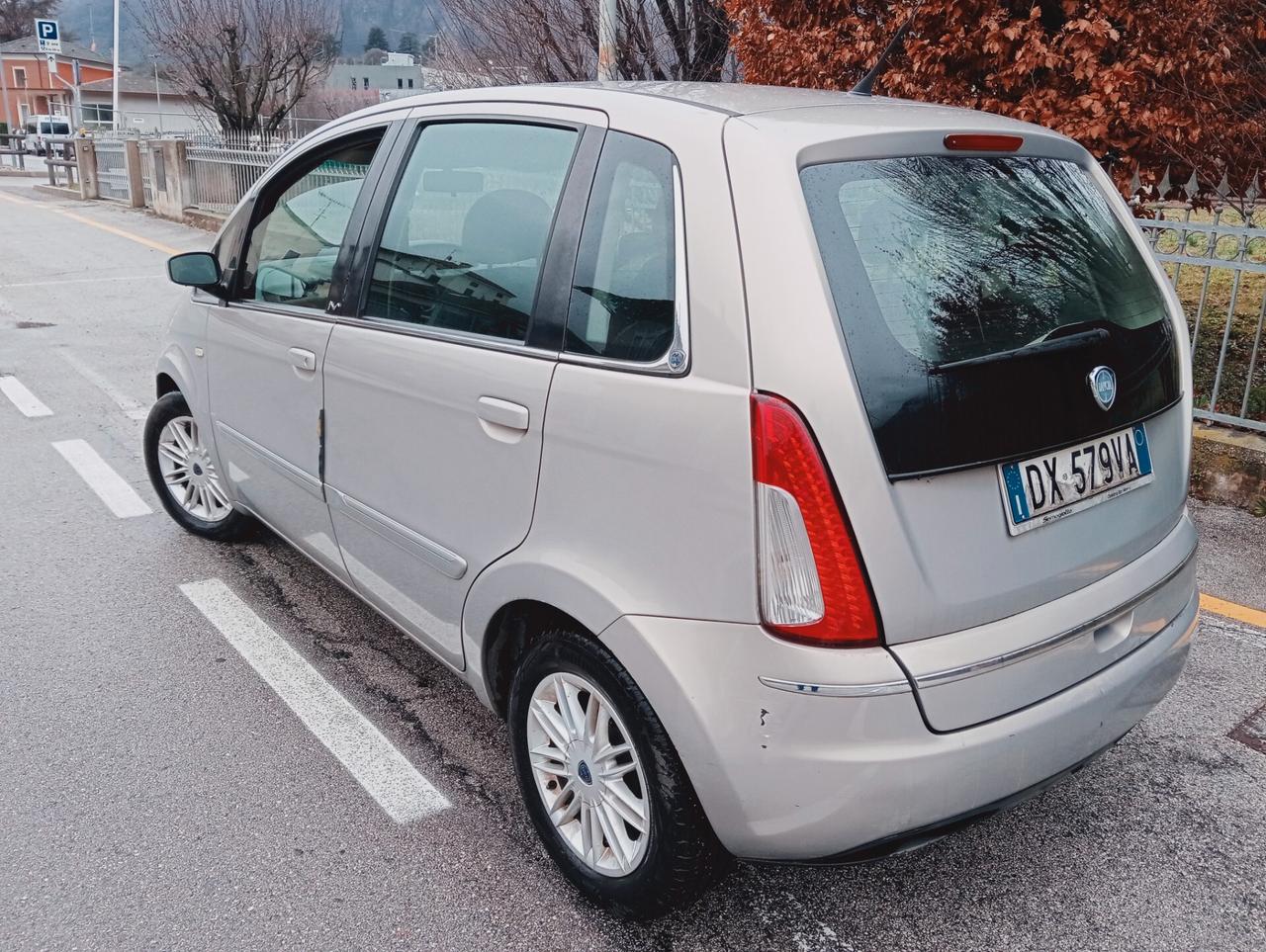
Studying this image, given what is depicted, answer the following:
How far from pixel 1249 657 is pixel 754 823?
2.47 metres

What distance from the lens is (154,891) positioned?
2512 mm

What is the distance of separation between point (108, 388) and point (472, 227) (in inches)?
226

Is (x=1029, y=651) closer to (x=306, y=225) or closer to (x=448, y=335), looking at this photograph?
(x=448, y=335)

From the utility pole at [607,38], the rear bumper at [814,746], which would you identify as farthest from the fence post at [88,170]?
the rear bumper at [814,746]

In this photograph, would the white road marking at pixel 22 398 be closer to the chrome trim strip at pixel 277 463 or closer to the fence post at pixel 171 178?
the chrome trim strip at pixel 277 463

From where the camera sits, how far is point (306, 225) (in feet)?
11.5

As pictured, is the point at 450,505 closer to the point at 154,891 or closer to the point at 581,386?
the point at 581,386

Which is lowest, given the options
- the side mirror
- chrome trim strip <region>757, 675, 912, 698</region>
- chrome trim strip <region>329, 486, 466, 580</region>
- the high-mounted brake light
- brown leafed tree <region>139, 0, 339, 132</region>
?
chrome trim strip <region>329, 486, 466, 580</region>

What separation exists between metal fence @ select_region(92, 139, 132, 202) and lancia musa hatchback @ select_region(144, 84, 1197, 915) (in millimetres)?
22590

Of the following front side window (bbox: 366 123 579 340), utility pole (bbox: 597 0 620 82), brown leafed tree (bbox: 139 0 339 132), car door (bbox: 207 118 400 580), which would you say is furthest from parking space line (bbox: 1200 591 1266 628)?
brown leafed tree (bbox: 139 0 339 132)

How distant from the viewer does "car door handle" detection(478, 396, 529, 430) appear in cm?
237

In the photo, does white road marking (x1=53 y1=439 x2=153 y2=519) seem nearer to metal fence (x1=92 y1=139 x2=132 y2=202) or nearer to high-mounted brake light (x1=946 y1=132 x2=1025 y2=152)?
high-mounted brake light (x1=946 y1=132 x2=1025 y2=152)

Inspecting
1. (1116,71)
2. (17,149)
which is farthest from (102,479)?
(17,149)

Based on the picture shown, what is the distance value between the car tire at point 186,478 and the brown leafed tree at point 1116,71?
473 centimetres
